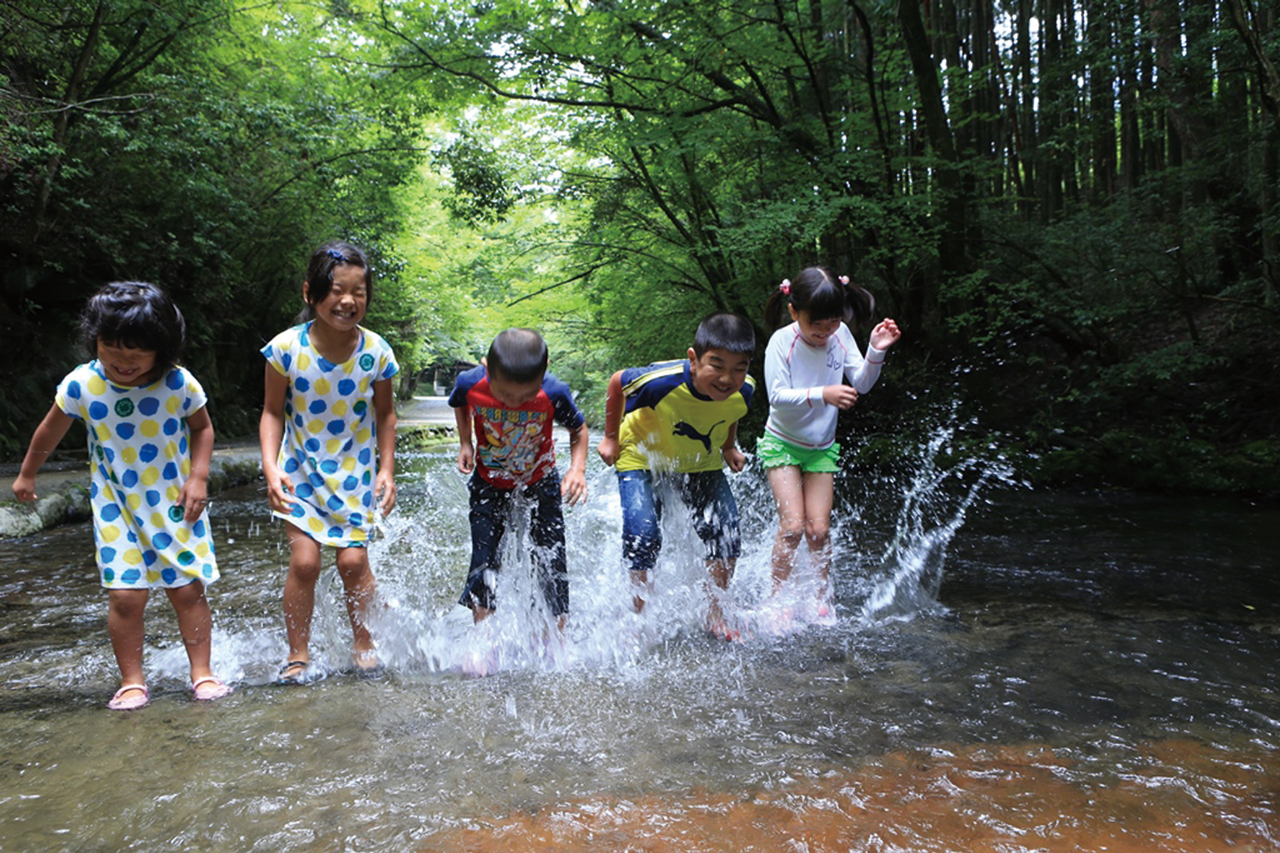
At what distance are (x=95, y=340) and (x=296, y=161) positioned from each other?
40.6ft

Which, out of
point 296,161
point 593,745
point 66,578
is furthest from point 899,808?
point 296,161

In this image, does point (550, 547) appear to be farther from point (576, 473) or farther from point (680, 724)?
point (680, 724)

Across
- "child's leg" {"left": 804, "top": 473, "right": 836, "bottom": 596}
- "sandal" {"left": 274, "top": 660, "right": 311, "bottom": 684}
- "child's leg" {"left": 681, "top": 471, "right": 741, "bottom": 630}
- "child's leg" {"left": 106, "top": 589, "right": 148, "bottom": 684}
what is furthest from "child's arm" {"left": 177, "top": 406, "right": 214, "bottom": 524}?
"child's leg" {"left": 804, "top": 473, "right": 836, "bottom": 596}

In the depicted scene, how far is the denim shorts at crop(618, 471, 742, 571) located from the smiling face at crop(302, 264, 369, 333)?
4.62 feet

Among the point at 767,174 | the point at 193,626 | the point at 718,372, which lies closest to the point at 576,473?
the point at 718,372

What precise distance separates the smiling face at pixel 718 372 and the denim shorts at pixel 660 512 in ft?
1.58

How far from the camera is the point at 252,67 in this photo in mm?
13000

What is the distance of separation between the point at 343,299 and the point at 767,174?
7947mm

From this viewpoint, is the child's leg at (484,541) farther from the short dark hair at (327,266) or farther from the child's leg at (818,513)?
the child's leg at (818,513)

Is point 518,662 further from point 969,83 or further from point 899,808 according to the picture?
point 969,83

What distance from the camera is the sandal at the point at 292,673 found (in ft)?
9.56

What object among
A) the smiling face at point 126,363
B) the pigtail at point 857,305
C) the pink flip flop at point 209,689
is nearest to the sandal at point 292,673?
the pink flip flop at point 209,689

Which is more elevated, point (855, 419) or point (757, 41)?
point (757, 41)

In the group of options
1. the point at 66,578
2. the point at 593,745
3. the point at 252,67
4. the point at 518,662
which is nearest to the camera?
the point at 593,745
